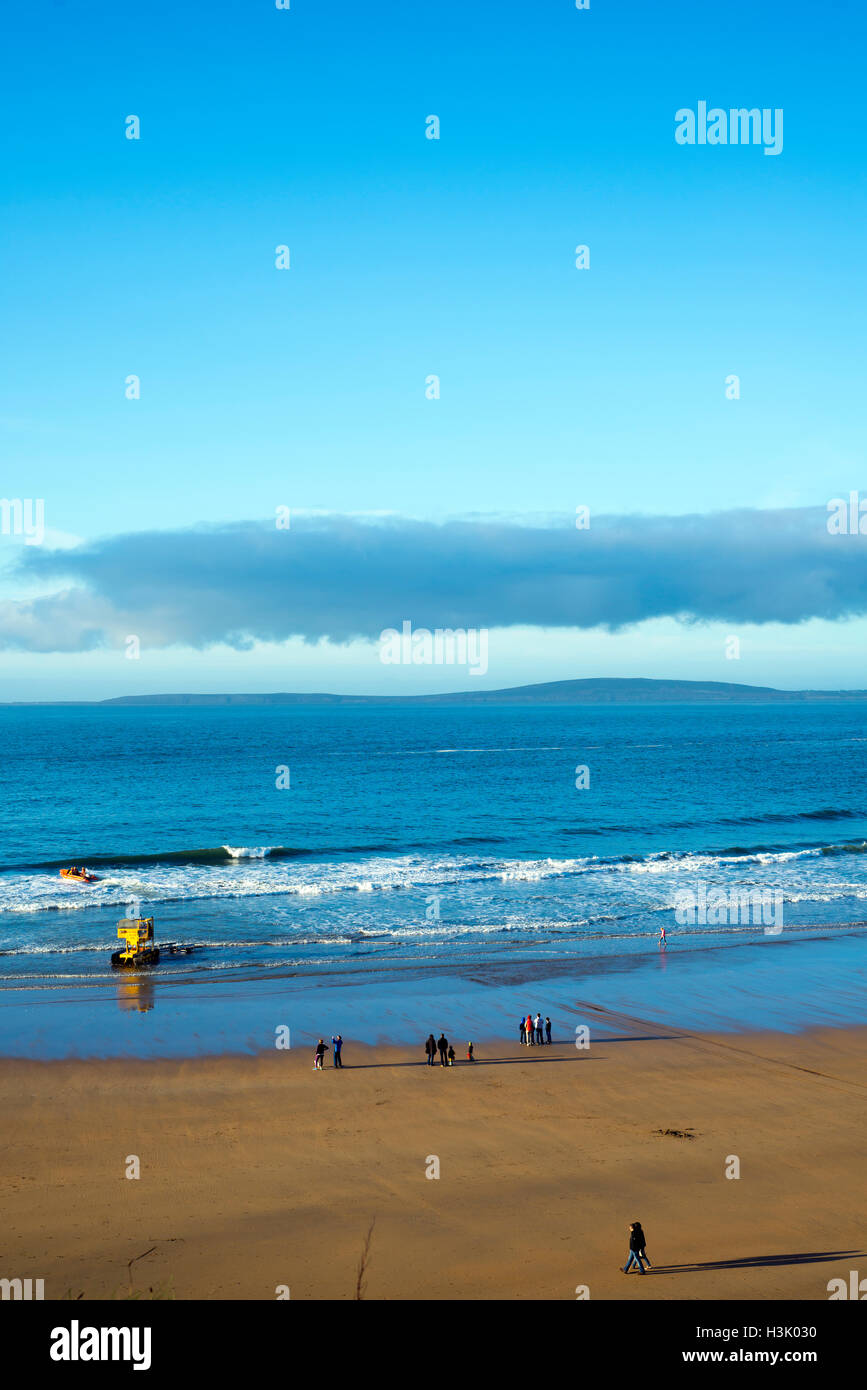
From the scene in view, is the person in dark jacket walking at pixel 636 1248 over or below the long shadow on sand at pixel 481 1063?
over

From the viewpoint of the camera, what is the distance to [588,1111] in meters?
23.4

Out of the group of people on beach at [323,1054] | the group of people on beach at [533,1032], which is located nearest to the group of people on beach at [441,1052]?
the group of people on beach at [533,1032]

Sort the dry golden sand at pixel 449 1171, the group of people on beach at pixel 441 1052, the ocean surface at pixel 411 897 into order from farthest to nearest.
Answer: the ocean surface at pixel 411 897 < the group of people on beach at pixel 441 1052 < the dry golden sand at pixel 449 1171

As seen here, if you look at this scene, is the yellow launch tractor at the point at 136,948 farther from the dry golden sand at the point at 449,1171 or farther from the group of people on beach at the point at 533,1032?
the group of people on beach at the point at 533,1032

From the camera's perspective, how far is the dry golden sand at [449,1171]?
15820mm

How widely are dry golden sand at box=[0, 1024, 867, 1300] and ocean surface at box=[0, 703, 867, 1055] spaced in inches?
137

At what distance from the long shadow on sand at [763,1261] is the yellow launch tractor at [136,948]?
2552 cm

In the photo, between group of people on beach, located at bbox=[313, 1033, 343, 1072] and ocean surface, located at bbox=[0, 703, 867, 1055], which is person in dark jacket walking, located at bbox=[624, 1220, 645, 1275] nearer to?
group of people on beach, located at bbox=[313, 1033, 343, 1072]

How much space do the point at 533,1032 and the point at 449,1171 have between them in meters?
9.02
